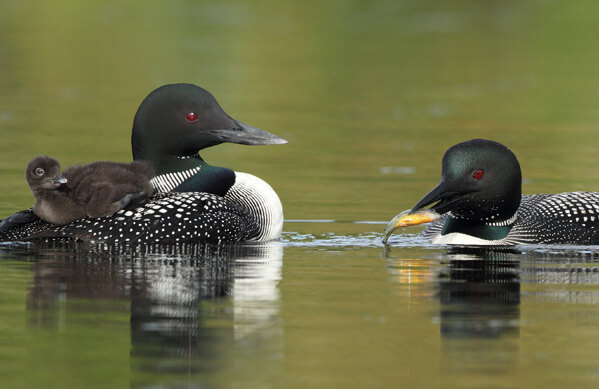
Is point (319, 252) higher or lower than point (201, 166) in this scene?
lower

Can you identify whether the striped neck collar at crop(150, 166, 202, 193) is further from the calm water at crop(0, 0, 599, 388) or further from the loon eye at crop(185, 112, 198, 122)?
the calm water at crop(0, 0, 599, 388)

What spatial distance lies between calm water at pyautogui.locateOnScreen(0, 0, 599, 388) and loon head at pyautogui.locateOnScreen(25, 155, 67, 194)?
1.24 ft

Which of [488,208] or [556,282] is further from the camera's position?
[488,208]

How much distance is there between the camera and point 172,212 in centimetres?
742

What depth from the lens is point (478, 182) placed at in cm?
773

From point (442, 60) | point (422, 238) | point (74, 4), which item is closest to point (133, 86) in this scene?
point (442, 60)

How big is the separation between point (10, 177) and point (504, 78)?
1099 centimetres

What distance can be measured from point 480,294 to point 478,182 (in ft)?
5.05

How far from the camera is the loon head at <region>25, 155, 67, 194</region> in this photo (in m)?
7.06

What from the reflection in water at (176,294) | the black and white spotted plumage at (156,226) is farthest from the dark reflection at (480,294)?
the black and white spotted plumage at (156,226)

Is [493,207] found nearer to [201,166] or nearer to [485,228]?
[485,228]

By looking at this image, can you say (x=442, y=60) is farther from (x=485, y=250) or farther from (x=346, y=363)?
(x=346, y=363)

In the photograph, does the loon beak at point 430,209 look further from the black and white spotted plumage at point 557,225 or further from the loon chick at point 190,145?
the loon chick at point 190,145

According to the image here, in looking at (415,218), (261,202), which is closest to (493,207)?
(415,218)
